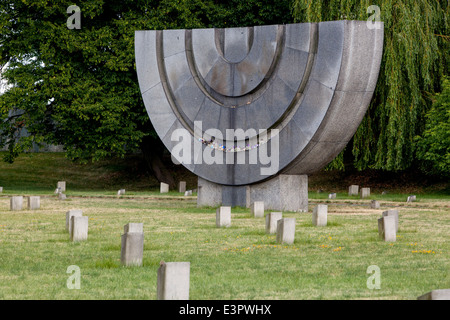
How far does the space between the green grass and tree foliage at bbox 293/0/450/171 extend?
9.74 meters

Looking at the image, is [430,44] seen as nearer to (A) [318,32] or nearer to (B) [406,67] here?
(B) [406,67]

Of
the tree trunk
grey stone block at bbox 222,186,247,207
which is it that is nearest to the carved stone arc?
grey stone block at bbox 222,186,247,207

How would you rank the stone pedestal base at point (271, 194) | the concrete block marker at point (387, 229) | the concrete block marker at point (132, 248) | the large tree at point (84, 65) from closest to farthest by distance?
the concrete block marker at point (132, 248), the concrete block marker at point (387, 229), the stone pedestal base at point (271, 194), the large tree at point (84, 65)

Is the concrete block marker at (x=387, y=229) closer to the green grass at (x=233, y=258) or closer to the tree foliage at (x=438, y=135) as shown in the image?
the green grass at (x=233, y=258)

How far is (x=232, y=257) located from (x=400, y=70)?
1717cm

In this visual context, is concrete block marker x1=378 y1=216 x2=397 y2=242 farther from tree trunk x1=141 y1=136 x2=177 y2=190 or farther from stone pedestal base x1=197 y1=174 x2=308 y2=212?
tree trunk x1=141 y1=136 x2=177 y2=190

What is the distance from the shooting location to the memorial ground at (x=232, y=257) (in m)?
7.71

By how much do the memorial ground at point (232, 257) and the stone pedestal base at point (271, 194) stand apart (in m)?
1.66

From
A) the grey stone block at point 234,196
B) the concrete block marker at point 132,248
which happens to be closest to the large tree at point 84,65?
the grey stone block at point 234,196

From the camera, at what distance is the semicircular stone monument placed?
18.5 meters

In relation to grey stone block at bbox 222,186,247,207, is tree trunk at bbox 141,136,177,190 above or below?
above
